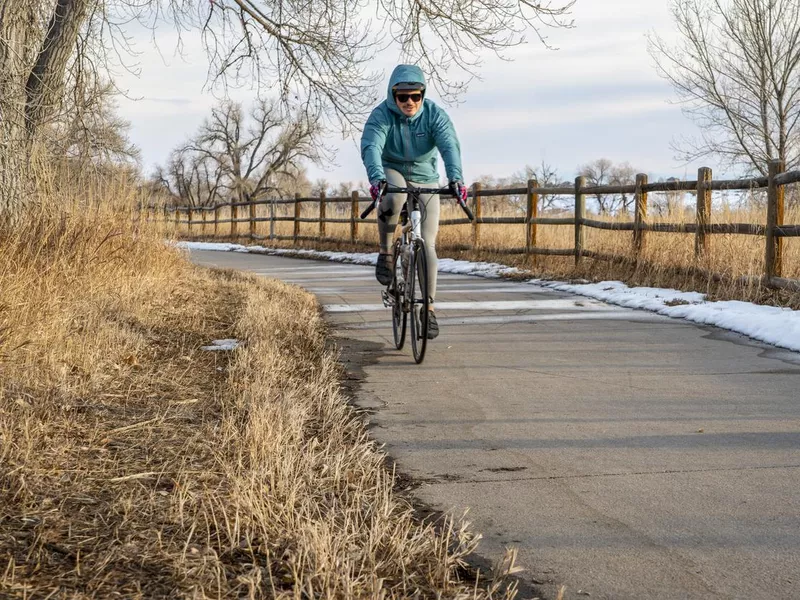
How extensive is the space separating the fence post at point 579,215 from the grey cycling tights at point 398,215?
7532 mm

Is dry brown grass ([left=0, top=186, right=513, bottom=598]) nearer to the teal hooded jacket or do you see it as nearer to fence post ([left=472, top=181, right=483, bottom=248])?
the teal hooded jacket

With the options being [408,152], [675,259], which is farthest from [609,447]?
[675,259]

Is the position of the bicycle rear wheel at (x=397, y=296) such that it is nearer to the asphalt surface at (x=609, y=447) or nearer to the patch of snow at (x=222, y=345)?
the asphalt surface at (x=609, y=447)

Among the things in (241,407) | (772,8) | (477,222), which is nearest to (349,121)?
(477,222)

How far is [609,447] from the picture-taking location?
4043mm

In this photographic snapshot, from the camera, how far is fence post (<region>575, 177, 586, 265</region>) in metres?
14.1

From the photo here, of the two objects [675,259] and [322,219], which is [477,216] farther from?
[322,219]

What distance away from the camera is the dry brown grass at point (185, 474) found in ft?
7.91

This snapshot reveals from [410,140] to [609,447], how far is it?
344 centimetres

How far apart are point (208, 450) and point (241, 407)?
0.67 m

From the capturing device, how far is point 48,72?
9820 millimetres

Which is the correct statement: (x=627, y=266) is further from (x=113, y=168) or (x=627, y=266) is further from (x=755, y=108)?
(x=755, y=108)

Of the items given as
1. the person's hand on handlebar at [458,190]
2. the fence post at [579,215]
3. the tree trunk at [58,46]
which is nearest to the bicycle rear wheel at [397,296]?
the person's hand on handlebar at [458,190]

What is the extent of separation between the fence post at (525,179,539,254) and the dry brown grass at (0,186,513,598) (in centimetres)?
951
